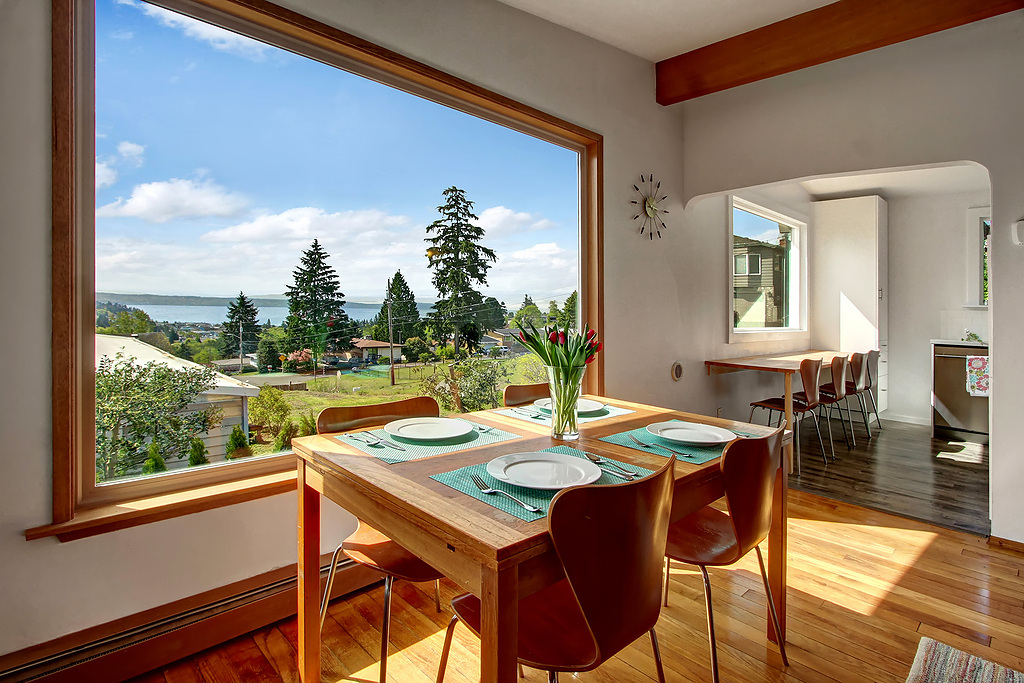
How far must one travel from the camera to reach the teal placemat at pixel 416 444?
1512 mm

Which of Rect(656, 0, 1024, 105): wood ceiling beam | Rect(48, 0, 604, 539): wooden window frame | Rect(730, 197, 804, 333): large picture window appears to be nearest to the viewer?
Rect(48, 0, 604, 539): wooden window frame

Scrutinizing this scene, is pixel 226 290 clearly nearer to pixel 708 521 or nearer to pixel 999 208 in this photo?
pixel 708 521

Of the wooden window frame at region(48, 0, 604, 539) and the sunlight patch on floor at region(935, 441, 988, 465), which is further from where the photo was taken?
the sunlight patch on floor at region(935, 441, 988, 465)

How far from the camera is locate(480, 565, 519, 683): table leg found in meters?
0.95

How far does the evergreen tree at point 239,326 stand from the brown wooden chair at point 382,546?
462mm

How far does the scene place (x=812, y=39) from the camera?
9.48ft

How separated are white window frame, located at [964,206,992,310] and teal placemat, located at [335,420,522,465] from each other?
18.9ft

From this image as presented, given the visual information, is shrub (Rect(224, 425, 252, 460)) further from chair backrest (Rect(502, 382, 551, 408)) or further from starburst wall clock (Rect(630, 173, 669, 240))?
starburst wall clock (Rect(630, 173, 669, 240))

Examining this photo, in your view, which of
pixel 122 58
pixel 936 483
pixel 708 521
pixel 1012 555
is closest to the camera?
pixel 122 58

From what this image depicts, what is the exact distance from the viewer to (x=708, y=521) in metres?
1.87

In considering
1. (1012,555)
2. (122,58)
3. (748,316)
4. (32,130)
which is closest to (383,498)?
(32,130)

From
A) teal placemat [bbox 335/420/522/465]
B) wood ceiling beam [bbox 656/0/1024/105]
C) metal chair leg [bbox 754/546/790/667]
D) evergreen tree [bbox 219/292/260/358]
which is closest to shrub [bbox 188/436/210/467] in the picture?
evergreen tree [bbox 219/292/260/358]

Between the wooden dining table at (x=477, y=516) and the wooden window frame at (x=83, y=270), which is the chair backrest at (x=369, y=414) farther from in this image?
the wooden window frame at (x=83, y=270)

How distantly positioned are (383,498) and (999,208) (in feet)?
10.6
